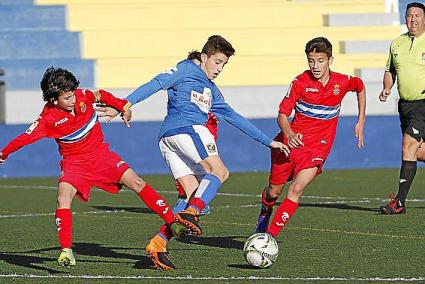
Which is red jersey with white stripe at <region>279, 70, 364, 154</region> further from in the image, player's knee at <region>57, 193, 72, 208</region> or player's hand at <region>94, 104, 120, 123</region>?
player's knee at <region>57, 193, 72, 208</region>

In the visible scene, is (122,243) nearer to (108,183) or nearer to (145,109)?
(108,183)

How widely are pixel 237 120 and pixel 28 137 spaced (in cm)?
171

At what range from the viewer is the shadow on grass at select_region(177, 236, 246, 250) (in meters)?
9.52

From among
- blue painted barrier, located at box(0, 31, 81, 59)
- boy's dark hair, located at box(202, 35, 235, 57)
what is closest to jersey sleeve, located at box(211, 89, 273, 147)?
boy's dark hair, located at box(202, 35, 235, 57)

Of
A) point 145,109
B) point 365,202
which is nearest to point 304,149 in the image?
point 365,202

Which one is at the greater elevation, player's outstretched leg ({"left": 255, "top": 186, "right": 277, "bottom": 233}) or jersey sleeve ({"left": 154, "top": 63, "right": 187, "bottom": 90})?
jersey sleeve ({"left": 154, "top": 63, "right": 187, "bottom": 90})

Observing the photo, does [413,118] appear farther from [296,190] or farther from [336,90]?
[296,190]

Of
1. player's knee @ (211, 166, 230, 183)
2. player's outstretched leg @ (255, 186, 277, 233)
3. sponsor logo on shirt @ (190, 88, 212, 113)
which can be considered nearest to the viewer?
player's knee @ (211, 166, 230, 183)

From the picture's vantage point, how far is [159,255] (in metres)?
8.06

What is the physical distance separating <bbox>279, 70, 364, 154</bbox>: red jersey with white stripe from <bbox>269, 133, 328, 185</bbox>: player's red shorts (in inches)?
3.8

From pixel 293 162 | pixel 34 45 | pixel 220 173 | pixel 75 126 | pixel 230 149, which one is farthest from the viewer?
pixel 34 45

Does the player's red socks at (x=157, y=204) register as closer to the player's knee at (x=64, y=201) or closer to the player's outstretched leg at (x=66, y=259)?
→ the player's knee at (x=64, y=201)

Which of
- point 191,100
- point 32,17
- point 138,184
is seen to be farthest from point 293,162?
point 32,17

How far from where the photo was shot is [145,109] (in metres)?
22.3
